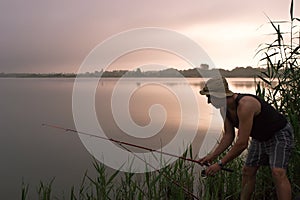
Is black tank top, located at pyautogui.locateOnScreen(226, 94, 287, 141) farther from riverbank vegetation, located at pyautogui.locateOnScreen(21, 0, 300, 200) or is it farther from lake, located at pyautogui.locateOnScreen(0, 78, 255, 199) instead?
lake, located at pyautogui.locateOnScreen(0, 78, 255, 199)

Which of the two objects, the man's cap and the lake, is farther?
the lake

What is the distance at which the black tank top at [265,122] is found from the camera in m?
2.70

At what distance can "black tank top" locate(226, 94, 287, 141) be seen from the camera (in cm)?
270

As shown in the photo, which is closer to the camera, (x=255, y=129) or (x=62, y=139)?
(x=255, y=129)

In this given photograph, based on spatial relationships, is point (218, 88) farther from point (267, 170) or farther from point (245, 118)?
point (267, 170)

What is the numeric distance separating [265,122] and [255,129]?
11 centimetres

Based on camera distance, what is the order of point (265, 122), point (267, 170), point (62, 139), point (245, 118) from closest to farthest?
point (245, 118) < point (265, 122) < point (267, 170) < point (62, 139)

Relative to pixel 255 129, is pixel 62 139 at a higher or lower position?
lower

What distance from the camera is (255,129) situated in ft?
9.18

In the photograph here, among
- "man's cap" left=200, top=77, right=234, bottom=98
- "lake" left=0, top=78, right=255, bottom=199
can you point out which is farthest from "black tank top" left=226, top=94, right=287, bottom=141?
"lake" left=0, top=78, right=255, bottom=199

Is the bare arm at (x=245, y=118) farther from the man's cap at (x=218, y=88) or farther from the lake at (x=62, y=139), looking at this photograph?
the lake at (x=62, y=139)

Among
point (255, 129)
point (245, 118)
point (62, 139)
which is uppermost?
point (245, 118)

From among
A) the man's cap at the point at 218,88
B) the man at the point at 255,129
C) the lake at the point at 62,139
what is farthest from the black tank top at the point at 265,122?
the lake at the point at 62,139

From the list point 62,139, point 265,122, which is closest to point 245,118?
point 265,122
